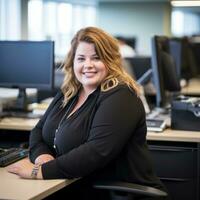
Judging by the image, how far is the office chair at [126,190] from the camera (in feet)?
6.49

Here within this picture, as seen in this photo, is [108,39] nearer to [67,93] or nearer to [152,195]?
[67,93]

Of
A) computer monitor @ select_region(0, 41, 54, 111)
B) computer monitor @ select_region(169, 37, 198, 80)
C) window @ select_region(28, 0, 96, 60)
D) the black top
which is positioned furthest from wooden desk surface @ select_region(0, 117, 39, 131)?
window @ select_region(28, 0, 96, 60)

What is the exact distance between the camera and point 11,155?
8.08ft

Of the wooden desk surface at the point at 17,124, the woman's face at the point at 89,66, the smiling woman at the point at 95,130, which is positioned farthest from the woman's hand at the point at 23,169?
the wooden desk surface at the point at 17,124

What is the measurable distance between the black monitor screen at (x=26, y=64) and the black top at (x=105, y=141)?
0.94 metres

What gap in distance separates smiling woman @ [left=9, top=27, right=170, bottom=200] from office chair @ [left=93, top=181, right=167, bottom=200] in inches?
3.3

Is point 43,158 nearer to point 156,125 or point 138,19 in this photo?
point 156,125

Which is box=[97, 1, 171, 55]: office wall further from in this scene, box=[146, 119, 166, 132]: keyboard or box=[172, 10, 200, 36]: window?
box=[146, 119, 166, 132]: keyboard

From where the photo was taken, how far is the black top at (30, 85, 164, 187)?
82.1 inches

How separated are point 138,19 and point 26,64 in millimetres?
7529

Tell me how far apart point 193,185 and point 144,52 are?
7776 millimetres

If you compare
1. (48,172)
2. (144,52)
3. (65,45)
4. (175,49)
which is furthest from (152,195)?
(144,52)

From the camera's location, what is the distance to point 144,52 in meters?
10.4

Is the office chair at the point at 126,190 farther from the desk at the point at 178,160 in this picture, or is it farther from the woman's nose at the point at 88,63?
the desk at the point at 178,160
